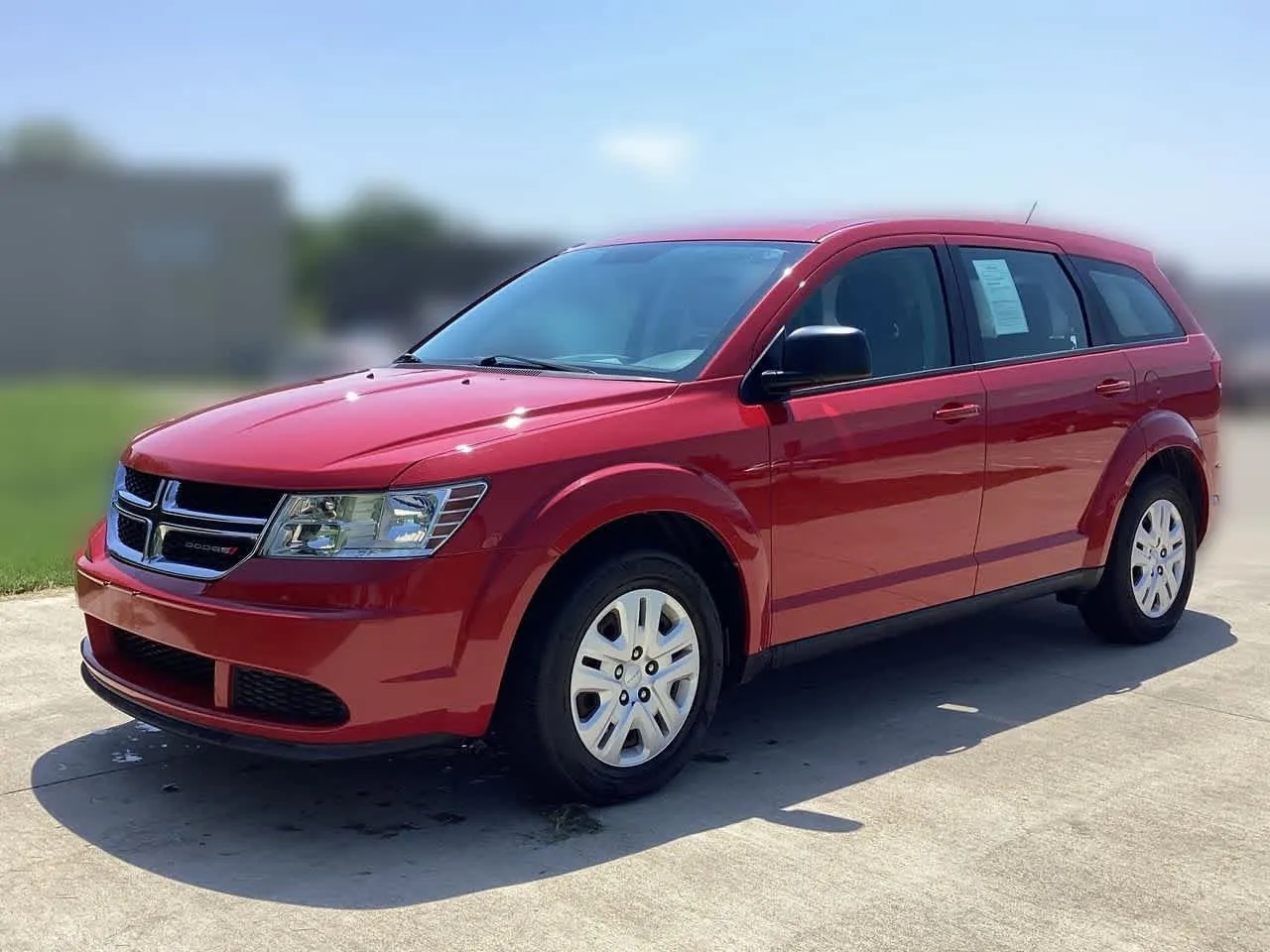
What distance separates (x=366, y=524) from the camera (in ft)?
12.5

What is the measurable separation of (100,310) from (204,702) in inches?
1170

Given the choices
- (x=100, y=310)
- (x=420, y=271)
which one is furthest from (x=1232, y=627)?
(x=100, y=310)

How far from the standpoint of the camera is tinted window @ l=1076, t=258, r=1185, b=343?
6.23 metres

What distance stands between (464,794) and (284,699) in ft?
2.34

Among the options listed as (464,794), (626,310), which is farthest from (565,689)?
(626,310)

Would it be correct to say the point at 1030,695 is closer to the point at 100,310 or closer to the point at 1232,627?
the point at 1232,627

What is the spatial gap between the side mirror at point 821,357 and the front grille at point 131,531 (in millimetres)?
1956

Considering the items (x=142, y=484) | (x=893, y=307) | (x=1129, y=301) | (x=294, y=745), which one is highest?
(x=1129, y=301)

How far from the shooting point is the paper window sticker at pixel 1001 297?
5602mm

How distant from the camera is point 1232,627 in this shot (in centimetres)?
671

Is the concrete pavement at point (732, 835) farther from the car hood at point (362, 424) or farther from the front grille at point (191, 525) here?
the car hood at point (362, 424)

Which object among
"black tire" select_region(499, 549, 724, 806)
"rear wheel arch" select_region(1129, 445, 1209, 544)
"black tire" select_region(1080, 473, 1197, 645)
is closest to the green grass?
"black tire" select_region(499, 549, 724, 806)

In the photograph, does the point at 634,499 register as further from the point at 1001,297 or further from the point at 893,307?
the point at 1001,297

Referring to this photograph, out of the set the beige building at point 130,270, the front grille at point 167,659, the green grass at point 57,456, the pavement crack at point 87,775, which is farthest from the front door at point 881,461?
the beige building at point 130,270
